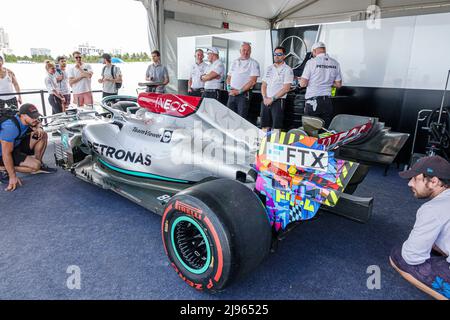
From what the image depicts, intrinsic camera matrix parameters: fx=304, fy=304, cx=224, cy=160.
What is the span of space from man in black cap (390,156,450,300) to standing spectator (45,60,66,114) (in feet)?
21.8

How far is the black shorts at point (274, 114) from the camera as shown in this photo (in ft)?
15.7

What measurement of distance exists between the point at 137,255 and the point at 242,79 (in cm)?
387

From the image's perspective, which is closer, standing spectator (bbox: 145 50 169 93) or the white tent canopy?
standing spectator (bbox: 145 50 169 93)

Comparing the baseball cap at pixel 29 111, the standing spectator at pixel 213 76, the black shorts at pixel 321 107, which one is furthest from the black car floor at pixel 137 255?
the standing spectator at pixel 213 76

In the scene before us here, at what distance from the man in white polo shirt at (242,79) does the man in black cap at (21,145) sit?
298cm

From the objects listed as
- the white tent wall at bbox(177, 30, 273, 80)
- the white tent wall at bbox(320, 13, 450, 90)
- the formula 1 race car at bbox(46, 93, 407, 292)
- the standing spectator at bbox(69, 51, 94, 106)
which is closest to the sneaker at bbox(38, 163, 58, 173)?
the formula 1 race car at bbox(46, 93, 407, 292)

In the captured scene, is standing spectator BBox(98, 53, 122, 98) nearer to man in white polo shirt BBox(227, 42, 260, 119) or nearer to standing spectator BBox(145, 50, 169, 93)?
standing spectator BBox(145, 50, 169, 93)

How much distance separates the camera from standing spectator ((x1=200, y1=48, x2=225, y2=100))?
5789 millimetres

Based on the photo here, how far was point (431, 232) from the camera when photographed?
1724mm

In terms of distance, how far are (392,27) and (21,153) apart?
19.6 feet

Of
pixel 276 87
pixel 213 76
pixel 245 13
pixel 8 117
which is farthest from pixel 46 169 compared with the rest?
pixel 245 13

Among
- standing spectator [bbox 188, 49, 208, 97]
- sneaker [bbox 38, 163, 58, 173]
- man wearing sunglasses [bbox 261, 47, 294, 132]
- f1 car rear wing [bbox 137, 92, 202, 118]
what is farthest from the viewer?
standing spectator [bbox 188, 49, 208, 97]

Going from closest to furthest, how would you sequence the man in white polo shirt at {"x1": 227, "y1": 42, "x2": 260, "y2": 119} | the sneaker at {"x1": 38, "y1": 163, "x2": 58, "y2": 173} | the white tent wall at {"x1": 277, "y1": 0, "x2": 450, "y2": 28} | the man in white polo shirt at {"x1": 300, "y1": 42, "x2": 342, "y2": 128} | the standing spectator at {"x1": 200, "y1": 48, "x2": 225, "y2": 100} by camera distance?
the sneaker at {"x1": 38, "y1": 163, "x2": 58, "y2": 173} → the man in white polo shirt at {"x1": 300, "y1": 42, "x2": 342, "y2": 128} → the man in white polo shirt at {"x1": 227, "y1": 42, "x2": 260, "y2": 119} → the standing spectator at {"x1": 200, "y1": 48, "x2": 225, "y2": 100} → the white tent wall at {"x1": 277, "y1": 0, "x2": 450, "y2": 28}

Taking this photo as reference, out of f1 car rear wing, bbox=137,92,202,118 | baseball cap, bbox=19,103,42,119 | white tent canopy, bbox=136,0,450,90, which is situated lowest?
baseball cap, bbox=19,103,42,119
